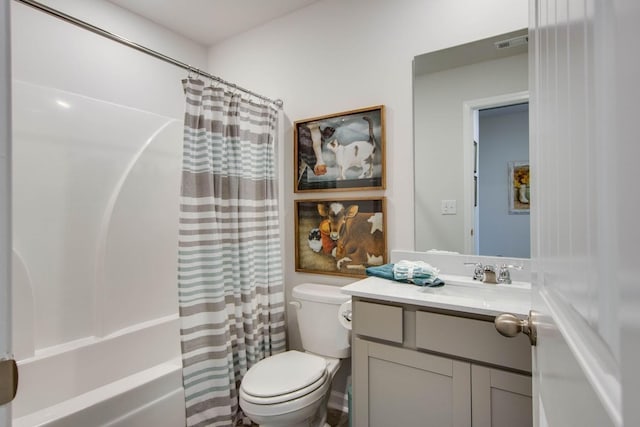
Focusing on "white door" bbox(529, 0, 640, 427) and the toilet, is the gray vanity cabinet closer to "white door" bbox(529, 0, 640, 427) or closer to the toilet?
the toilet

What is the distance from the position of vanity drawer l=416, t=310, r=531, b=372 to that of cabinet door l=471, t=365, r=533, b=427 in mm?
42

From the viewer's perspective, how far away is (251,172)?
2.04m

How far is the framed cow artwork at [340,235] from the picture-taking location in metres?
1.94

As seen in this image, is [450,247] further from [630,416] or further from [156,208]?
[156,208]

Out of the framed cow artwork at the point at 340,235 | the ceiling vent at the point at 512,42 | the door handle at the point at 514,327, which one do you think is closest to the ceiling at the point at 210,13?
the ceiling vent at the point at 512,42

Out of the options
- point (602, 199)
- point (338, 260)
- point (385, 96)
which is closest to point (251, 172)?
point (338, 260)

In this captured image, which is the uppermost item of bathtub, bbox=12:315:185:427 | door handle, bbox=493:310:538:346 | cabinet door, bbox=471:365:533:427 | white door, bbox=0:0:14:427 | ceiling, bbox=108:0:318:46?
ceiling, bbox=108:0:318:46

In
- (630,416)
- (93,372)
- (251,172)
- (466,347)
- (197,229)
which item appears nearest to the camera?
(630,416)

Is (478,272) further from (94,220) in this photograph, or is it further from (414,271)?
(94,220)

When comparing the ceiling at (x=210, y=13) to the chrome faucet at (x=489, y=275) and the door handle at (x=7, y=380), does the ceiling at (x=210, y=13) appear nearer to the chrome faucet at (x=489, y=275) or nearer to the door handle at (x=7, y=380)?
the chrome faucet at (x=489, y=275)

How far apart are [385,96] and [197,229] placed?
1.32 meters

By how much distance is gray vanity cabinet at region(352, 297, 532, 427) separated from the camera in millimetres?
1124

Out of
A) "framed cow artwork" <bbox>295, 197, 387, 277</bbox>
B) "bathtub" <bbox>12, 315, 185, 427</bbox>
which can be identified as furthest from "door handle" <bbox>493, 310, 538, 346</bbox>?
"bathtub" <bbox>12, 315, 185, 427</bbox>

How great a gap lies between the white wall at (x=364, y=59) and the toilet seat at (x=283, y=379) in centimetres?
56
